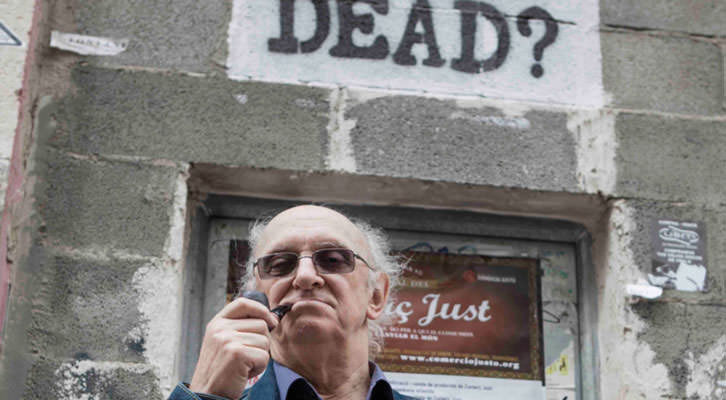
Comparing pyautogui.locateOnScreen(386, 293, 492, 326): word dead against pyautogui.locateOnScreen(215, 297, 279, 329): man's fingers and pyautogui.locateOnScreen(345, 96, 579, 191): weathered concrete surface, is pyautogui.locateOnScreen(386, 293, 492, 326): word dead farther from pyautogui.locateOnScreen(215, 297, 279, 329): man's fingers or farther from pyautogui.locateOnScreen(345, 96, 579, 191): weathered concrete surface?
pyautogui.locateOnScreen(215, 297, 279, 329): man's fingers

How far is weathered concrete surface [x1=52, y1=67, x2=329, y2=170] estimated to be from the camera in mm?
3316

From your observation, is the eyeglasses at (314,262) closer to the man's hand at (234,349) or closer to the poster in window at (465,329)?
the man's hand at (234,349)

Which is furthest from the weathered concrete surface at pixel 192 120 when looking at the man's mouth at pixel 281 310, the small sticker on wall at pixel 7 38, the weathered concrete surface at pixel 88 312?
the man's mouth at pixel 281 310

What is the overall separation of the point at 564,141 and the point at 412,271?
2.61 feet

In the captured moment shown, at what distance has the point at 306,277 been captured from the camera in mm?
2408

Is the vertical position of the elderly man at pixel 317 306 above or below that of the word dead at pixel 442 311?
below

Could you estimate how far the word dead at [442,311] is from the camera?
3535 millimetres

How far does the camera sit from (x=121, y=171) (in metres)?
3.28

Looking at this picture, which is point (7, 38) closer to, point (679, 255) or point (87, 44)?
point (87, 44)

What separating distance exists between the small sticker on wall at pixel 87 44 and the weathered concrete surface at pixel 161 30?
2cm

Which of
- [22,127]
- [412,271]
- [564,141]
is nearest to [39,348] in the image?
[22,127]

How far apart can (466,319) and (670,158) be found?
40.6 inches

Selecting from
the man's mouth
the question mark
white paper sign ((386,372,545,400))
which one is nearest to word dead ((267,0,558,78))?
the question mark

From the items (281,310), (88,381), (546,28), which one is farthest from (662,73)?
(88,381)
